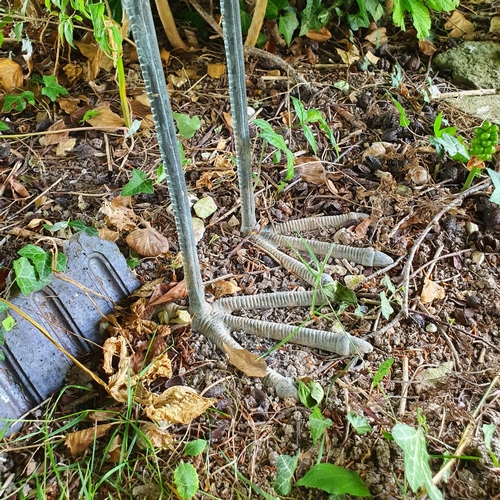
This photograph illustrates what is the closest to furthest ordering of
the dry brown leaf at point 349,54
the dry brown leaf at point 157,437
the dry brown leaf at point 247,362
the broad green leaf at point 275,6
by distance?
the dry brown leaf at point 157,437 → the dry brown leaf at point 247,362 → the broad green leaf at point 275,6 → the dry brown leaf at point 349,54

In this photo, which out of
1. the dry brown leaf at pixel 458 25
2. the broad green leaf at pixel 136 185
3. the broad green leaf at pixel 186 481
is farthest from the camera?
the dry brown leaf at pixel 458 25

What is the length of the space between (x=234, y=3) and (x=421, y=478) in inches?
45.7

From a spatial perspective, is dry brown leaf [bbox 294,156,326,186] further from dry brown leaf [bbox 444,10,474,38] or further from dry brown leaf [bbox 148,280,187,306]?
dry brown leaf [bbox 444,10,474,38]

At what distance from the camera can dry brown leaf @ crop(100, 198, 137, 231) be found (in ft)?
5.49

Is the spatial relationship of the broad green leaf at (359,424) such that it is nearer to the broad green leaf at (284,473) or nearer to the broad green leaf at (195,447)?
the broad green leaf at (284,473)

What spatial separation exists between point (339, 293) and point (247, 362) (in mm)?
351

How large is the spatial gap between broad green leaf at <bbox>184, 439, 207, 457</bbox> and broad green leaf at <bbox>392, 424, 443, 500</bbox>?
0.45 m

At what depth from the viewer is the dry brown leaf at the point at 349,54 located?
Answer: 2.34 meters

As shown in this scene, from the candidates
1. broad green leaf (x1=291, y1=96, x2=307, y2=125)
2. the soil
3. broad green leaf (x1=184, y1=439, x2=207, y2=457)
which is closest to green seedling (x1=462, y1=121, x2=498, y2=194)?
the soil

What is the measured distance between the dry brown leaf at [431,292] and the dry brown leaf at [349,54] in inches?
48.1

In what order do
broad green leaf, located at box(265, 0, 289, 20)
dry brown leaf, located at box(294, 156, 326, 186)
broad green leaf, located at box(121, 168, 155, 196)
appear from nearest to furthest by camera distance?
broad green leaf, located at box(121, 168, 155, 196) < dry brown leaf, located at box(294, 156, 326, 186) < broad green leaf, located at box(265, 0, 289, 20)

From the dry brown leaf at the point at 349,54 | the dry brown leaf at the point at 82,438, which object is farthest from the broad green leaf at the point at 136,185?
the dry brown leaf at the point at 349,54

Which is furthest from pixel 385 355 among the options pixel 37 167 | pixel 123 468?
pixel 37 167

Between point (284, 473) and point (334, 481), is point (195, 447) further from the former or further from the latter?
point (334, 481)
